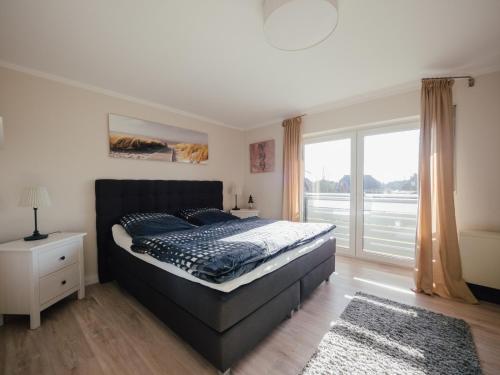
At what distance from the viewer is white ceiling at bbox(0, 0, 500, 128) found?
1.43m

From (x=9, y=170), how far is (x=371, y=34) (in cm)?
357

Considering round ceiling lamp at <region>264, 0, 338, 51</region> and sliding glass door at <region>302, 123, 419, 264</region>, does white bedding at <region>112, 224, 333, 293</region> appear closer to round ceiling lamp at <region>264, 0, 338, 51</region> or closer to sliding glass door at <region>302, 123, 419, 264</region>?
sliding glass door at <region>302, 123, 419, 264</region>

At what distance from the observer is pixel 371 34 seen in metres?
1.67

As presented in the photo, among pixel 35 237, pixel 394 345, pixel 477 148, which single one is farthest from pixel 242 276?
pixel 477 148

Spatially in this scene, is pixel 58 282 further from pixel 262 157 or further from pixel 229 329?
pixel 262 157

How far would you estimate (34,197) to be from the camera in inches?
72.4

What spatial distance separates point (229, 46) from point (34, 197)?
2.25m

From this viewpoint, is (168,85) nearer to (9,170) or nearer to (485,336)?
(9,170)

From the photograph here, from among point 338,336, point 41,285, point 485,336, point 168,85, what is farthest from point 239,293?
point 168,85

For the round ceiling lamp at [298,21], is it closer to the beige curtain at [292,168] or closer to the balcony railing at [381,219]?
the beige curtain at [292,168]

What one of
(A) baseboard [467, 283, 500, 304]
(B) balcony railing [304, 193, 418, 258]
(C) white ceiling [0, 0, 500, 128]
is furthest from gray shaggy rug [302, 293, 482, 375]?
(C) white ceiling [0, 0, 500, 128]

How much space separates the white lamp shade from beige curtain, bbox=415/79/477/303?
13.0ft

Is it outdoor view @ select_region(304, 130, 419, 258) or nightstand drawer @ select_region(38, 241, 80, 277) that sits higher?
outdoor view @ select_region(304, 130, 419, 258)

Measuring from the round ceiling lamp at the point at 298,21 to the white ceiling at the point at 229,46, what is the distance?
17cm
